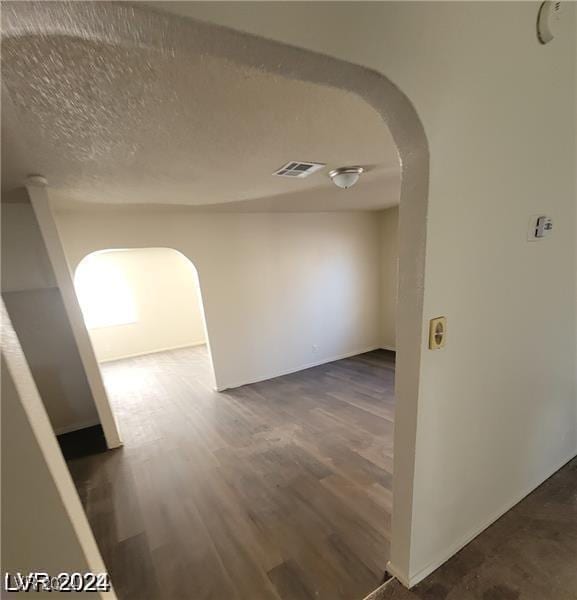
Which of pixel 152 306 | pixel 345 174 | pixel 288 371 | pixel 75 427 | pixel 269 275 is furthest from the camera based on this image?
pixel 152 306

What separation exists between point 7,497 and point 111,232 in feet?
10.3

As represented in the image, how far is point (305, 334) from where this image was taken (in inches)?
174

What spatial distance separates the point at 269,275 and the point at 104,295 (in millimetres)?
3835

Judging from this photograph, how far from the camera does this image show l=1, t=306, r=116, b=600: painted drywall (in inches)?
16.1

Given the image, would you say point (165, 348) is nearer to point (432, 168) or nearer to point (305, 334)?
point (305, 334)

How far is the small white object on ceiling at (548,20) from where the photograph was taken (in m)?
1.00

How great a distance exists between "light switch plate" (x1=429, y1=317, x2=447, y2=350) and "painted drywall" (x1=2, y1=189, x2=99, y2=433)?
318cm

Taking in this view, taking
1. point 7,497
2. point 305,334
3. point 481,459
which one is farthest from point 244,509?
point 305,334

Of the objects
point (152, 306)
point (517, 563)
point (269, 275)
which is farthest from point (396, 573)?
point (152, 306)

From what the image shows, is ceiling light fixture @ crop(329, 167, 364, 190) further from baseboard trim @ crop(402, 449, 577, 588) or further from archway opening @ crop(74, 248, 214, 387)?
archway opening @ crop(74, 248, 214, 387)

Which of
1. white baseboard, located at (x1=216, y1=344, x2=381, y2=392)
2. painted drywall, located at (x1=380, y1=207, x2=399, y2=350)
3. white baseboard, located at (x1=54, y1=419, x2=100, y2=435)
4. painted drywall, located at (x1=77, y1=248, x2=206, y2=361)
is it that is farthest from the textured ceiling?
painted drywall, located at (x1=77, y1=248, x2=206, y2=361)

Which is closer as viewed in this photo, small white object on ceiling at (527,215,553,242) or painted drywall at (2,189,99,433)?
small white object on ceiling at (527,215,553,242)

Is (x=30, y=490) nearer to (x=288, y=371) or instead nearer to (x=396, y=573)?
(x=396, y=573)

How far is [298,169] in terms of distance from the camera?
1.98 meters
